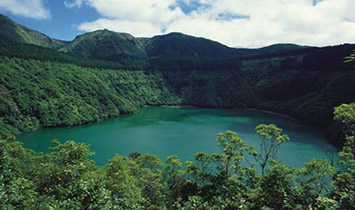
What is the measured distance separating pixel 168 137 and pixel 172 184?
40.8 metres

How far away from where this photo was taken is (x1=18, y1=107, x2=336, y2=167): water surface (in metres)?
54.5

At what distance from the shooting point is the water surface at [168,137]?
54469 millimetres

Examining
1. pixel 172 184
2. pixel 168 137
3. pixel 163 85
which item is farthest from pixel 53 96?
pixel 163 85

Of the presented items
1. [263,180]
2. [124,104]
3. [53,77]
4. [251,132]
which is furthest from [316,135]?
[53,77]

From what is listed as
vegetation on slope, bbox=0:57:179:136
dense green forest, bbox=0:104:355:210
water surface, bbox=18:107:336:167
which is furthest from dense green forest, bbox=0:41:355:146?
dense green forest, bbox=0:104:355:210

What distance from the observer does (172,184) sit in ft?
91.1

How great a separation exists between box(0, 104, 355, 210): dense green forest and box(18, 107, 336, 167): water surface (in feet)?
82.2

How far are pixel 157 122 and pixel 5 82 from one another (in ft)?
168

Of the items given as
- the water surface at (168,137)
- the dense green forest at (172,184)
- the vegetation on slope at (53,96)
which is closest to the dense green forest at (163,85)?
the vegetation on slope at (53,96)

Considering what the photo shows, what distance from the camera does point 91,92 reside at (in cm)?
10519

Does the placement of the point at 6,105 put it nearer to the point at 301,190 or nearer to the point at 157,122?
the point at 157,122

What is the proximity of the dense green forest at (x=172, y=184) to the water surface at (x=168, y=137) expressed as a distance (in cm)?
2505

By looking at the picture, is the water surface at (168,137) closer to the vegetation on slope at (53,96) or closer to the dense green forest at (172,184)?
the vegetation on slope at (53,96)

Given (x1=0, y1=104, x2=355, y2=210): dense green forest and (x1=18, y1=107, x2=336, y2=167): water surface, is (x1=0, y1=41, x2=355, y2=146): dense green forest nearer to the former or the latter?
(x1=18, y1=107, x2=336, y2=167): water surface
